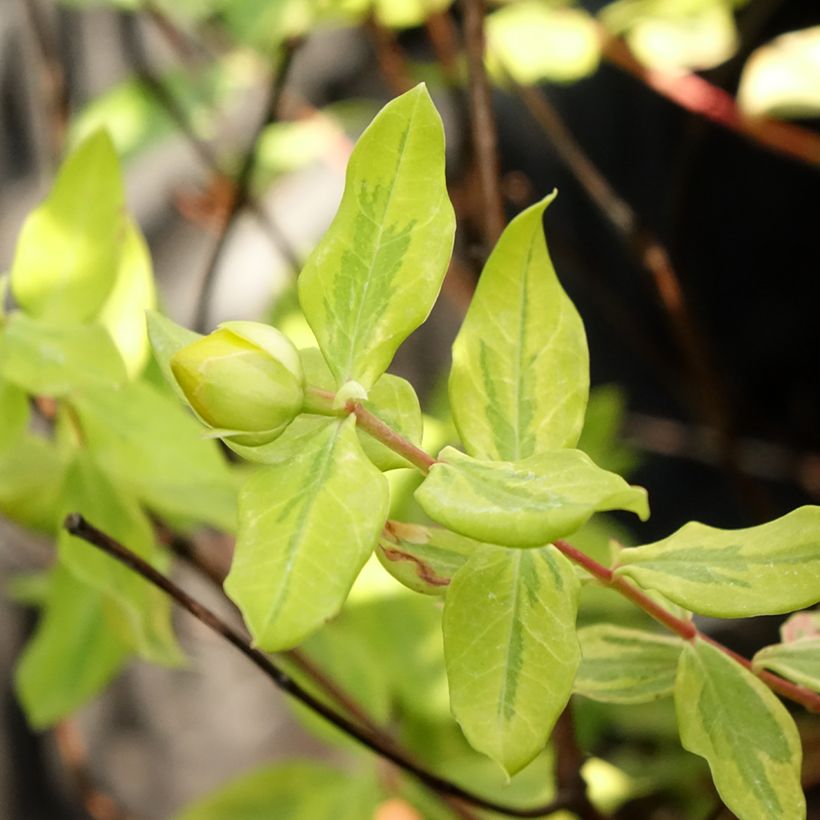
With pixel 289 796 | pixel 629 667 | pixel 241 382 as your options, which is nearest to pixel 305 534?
pixel 241 382

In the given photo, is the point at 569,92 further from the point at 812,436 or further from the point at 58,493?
the point at 58,493

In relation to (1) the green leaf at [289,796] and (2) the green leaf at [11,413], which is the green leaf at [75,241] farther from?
(1) the green leaf at [289,796]

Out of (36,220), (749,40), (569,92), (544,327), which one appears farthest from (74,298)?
(569,92)

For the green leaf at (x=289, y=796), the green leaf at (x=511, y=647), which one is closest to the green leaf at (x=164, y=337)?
the green leaf at (x=511, y=647)

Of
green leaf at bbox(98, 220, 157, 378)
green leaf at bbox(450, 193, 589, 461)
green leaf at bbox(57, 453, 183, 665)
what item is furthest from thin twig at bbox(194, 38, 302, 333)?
green leaf at bbox(450, 193, 589, 461)

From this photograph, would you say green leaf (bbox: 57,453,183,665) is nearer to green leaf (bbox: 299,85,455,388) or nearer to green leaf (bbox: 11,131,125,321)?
green leaf (bbox: 11,131,125,321)

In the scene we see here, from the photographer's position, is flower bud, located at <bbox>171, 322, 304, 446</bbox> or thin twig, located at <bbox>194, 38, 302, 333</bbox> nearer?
flower bud, located at <bbox>171, 322, 304, 446</bbox>

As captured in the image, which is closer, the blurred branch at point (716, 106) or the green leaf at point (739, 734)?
the green leaf at point (739, 734)
